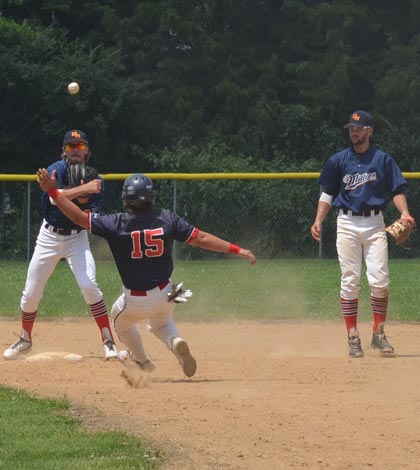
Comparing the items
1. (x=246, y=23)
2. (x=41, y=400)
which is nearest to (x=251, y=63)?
(x=246, y=23)

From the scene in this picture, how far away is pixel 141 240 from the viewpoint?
24.3 ft

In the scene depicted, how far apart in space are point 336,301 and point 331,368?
5090 millimetres

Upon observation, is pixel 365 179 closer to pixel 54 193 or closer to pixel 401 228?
pixel 401 228

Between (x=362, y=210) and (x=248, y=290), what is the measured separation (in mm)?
5814

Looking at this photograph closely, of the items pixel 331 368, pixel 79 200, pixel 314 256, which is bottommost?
pixel 314 256

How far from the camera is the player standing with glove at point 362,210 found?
9.03 m

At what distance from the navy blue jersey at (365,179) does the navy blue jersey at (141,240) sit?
2.02 metres

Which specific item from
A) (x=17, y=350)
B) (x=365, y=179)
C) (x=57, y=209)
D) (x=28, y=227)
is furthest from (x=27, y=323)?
(x=28, y=227)

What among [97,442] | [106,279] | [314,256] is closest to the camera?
[97,442]

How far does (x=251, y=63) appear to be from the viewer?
28.3 m

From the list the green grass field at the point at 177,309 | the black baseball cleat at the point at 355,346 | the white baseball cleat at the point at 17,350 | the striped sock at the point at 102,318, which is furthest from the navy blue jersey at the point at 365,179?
the green grass field at the point at 177,309

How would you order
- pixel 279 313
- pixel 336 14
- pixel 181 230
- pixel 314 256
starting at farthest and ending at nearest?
pixel 336 14 < pixel 314 256 < pixel 279 313 < pixel 181 230

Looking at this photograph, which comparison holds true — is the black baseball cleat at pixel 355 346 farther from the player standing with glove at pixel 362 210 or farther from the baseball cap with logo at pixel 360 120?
the baseball cap with logo at pixel 360 120

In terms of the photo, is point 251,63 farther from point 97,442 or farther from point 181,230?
point 97,442
